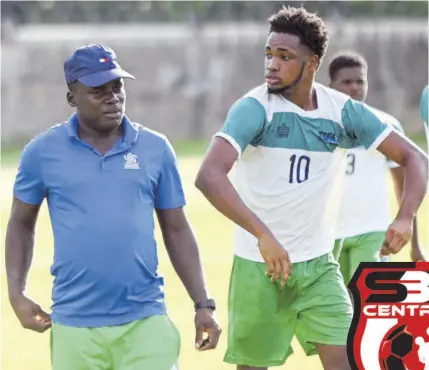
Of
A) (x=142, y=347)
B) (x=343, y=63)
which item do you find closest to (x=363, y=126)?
(x=142, y=347)

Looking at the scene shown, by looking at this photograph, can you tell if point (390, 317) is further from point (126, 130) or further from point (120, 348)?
point (126, 130)

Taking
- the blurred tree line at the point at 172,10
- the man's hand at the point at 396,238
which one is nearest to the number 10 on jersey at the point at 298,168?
the man's hand at the point at 396,238

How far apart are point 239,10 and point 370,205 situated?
3178 centimetres

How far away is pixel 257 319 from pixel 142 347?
1.52 m

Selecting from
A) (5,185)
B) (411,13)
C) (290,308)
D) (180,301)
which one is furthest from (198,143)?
(290,308)

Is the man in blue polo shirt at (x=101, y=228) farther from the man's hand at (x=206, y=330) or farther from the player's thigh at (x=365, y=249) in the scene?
the player's thigh at (x=365, y=249)

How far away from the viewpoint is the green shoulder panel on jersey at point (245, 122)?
23.7 feet

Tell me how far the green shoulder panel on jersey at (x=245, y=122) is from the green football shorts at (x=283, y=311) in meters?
0.81

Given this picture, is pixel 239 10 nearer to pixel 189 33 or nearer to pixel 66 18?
pixel 189 33

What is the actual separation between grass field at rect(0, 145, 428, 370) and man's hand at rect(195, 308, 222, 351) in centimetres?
353

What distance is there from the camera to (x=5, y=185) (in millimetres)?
26766

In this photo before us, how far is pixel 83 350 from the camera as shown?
20.8 ft

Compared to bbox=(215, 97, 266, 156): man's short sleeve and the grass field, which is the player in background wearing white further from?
bbox=(215, 97, 266, 156): man's short sleeve

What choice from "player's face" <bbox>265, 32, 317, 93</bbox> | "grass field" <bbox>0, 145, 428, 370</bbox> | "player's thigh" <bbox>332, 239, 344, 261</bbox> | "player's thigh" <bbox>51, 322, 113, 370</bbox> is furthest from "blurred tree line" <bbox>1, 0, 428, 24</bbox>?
"player's thigh" <bbox>51, 322, 113, 370</bbox>
